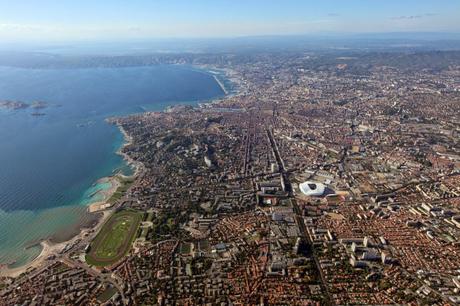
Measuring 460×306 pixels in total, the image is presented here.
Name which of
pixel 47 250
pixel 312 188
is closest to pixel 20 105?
pixel 47 250

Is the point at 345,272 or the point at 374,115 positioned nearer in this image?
the point at 345,272

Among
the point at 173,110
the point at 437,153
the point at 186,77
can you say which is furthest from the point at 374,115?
the point at 186,77

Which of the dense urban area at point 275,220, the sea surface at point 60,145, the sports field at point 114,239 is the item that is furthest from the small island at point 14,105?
the sports field at point 114,239

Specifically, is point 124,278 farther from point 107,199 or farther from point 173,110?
point 173,110

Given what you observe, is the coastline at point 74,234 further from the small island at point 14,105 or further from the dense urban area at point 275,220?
the small island at point 14,105

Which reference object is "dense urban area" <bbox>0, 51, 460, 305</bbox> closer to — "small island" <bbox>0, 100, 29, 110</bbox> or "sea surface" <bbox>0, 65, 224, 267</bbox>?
"sea surface" <bbox>0, 65, 224, 267</bbox>

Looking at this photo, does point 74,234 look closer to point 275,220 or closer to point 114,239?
point 114,239
